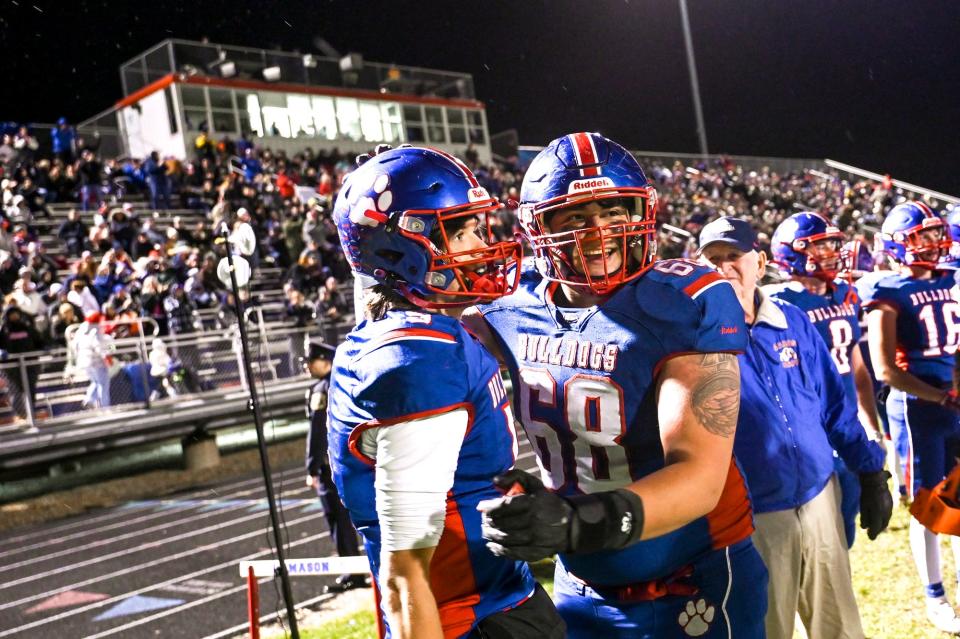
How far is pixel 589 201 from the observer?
2383 mm

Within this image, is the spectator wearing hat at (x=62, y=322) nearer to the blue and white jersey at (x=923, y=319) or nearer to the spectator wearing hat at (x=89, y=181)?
the spectator wearing hat at (x=89, y=181)

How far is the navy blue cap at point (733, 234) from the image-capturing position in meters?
4.11

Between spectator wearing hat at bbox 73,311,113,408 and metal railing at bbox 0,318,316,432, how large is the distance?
2 cm

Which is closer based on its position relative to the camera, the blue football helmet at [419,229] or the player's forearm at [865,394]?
the blue football helmet at [419,229]

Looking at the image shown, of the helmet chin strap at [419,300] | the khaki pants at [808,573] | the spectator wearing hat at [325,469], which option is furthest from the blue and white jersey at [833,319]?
the spectator wearing hat at [325,469]

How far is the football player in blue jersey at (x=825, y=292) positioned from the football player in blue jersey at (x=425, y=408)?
3.38 meters

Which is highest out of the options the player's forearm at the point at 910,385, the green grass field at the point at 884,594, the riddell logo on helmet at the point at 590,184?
the riddell logo on helmet at the point at 590,184

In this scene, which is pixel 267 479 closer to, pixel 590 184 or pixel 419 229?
pixel 419 229

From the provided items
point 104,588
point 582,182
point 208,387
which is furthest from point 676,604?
point 208,387

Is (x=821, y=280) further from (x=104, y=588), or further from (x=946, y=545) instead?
(x=104, y=588)

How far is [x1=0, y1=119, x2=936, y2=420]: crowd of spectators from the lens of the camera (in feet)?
44.9

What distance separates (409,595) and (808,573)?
225cm

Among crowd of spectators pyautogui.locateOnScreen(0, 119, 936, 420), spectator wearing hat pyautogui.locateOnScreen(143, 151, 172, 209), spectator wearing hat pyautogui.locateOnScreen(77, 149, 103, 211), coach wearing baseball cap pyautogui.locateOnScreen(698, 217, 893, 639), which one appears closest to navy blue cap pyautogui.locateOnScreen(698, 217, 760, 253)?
coach wearing baseball cap pyautogui.locateOnScreen(698, 217, 893, 639)

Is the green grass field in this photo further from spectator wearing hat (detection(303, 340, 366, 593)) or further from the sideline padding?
the sideline padding
